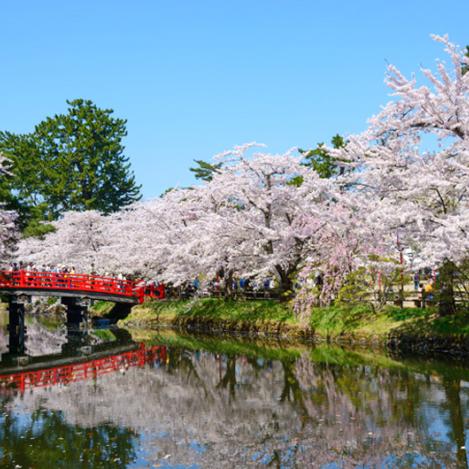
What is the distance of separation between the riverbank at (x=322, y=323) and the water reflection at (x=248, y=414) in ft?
5.44

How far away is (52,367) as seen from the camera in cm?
2241

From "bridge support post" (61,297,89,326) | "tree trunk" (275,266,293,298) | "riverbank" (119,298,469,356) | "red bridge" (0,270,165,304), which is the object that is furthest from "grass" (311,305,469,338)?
"bridge support post" (61,297,89,326)

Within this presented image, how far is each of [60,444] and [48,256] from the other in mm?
37177

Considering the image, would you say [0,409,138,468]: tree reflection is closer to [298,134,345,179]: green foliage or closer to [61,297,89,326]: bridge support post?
[61,297,89,326]: bridge support post

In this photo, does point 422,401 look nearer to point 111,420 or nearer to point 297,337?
point 111,420

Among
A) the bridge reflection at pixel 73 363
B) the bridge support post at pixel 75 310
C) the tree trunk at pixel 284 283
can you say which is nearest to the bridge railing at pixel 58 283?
the bridge support post at pixel 75 310

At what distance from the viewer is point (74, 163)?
2613 inches

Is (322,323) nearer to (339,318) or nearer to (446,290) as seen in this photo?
(339,318)

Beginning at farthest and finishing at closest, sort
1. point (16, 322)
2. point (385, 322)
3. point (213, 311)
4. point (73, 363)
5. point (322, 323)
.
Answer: point (213, 311) < point (16, 322) < point (322, 323) < point (385, 322) < point (73, 363)

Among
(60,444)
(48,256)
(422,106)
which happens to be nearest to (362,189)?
(422,106)

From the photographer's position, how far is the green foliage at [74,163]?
64.6 metres

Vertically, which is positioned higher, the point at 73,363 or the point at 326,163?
the point at 326,163

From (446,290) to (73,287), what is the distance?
68.9ft

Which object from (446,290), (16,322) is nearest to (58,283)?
(16,322)
